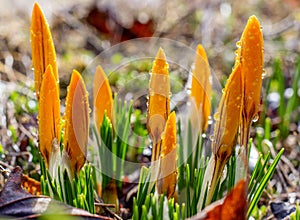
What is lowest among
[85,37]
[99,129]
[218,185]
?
[218,185]

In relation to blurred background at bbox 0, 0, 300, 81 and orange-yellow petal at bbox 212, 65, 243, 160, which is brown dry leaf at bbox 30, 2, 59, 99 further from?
blurred background at bbox 0, 0, 300, 81

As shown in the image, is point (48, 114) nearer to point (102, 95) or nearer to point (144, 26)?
point (102, 95)

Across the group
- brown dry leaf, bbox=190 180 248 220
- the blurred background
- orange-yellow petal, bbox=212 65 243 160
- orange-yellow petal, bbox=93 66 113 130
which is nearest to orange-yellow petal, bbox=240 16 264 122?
orange-yellow petal, bbox=212 65 243 160

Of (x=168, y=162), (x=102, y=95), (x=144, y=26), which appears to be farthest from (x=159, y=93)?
(x=144, y=26)

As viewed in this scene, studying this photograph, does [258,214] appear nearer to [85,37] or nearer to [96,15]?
[85,37]

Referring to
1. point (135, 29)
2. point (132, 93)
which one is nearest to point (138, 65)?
point (132, 93)

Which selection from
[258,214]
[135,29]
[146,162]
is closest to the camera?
[258,214]

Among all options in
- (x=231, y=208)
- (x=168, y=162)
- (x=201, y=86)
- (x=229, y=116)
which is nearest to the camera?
→ (x=231, y=208)
